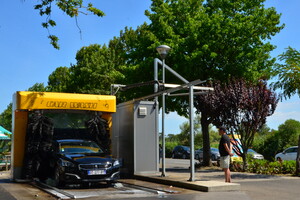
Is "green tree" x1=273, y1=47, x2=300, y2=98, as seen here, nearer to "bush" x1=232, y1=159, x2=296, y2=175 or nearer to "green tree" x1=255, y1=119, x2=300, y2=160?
"bush" x1=232, y1=159, x2=296, y2=175

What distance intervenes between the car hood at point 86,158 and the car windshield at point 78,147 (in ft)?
2.06

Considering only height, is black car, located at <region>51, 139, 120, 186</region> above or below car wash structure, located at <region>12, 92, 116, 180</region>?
below

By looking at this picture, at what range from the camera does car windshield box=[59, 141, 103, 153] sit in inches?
522

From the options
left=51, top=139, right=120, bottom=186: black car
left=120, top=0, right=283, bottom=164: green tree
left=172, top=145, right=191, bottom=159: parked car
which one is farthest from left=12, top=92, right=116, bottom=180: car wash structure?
left=172, top=145, right=191, bottom=159: parked car

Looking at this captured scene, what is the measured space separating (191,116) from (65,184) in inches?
179

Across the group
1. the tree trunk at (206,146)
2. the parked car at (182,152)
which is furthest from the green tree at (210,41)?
the parked car at (182,152)

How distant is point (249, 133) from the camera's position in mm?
18766

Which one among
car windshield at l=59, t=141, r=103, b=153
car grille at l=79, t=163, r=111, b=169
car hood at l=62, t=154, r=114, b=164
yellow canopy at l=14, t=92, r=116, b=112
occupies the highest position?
yellow canopy at l=14, t=92, r=116, b=112

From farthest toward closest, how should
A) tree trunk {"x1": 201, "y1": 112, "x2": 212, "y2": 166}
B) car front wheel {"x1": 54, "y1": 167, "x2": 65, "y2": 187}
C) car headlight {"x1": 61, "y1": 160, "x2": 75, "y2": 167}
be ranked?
tree trunk {"x1": 201, "y1": 112, "x2": 212, "y2": 166} < car front wheel {"x1": 54, "y1": 167, "x2": 65, "y2": 187} < car headlight {"x1": 61, "y1": 160, "x2": 75, "y2": 167}

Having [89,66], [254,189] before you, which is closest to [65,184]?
[254,189]

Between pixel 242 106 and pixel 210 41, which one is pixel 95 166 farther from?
pixel 210 41

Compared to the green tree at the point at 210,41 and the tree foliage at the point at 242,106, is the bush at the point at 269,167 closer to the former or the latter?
the tree foliage at the point at 242,106

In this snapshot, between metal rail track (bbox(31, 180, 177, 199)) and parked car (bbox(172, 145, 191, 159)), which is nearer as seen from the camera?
metal rail track (bbox(31, 180, 177, 199))

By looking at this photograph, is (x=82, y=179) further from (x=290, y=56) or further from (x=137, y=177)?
(x=290, y=56)
